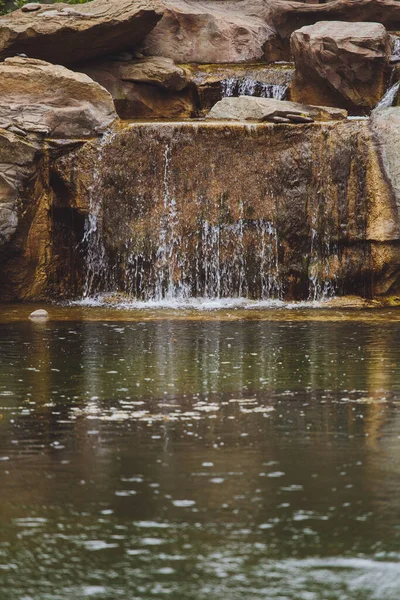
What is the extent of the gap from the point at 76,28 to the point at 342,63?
14.8 feet

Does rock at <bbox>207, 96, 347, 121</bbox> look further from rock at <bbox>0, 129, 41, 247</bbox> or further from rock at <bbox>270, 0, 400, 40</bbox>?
rock at <bbox>270, 0, 400, 40</bbox>

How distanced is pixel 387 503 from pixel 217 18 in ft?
60.0

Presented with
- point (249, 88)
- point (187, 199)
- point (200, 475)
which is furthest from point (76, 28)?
point (200, 475)

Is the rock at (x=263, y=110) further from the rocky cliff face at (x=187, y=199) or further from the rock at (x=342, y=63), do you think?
the rock at (x=342, y=63)

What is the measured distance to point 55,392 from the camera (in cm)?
845

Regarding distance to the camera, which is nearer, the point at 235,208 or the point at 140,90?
the point at 235,208

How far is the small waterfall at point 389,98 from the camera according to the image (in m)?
19.7

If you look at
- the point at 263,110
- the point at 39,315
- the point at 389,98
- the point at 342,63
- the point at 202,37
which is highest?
the point at 202,37

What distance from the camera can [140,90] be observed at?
20469mm

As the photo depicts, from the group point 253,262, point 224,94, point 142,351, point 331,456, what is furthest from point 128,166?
point 331,456

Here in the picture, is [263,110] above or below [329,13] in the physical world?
below

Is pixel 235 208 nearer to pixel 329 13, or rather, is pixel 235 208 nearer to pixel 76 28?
pixel 76 28

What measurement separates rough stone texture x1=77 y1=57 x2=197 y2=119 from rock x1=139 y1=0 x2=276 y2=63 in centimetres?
142

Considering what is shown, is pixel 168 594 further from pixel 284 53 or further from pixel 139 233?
pixel 284 53
